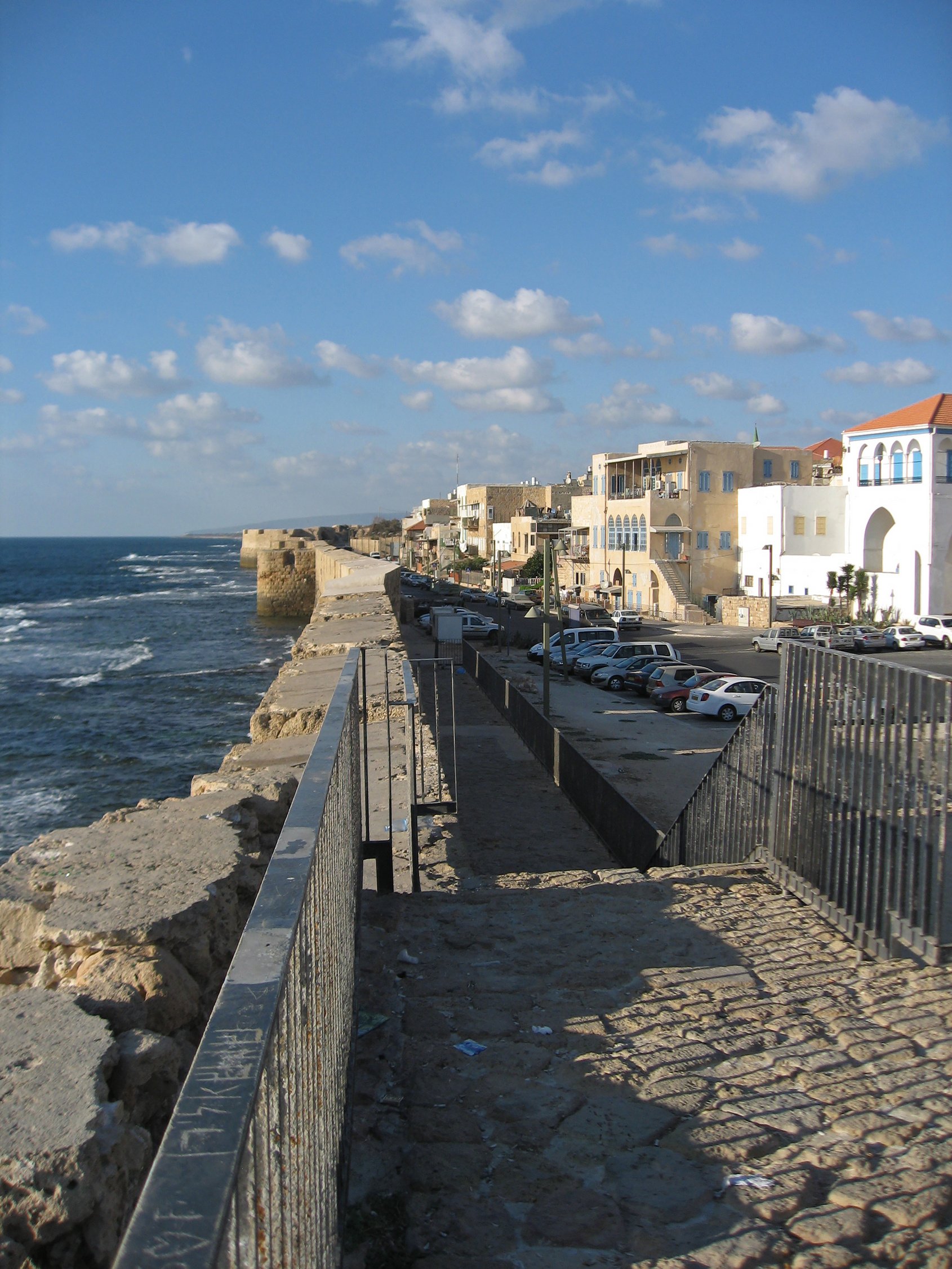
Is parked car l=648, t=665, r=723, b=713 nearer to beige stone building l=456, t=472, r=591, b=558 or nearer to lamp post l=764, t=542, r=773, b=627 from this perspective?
lamp post l=764, t=542, r=773, b=627

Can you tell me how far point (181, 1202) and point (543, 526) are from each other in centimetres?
8620

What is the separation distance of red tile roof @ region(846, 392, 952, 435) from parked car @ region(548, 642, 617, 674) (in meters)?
20.2

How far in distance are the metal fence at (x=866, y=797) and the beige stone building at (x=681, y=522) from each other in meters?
51.2

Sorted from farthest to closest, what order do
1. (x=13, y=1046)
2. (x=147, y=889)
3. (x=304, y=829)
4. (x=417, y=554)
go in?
(x=417, y=554), (x=147, y=889), (x=304, y=829), (x=13, y=1046)

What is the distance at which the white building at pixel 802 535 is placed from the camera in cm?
5253

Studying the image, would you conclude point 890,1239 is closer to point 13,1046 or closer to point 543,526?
point 13,1046

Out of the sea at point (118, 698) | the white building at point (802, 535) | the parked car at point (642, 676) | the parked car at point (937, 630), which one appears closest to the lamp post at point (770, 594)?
the white building at point (802, 535)

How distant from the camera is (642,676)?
107 feet

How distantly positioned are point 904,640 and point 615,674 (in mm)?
14515

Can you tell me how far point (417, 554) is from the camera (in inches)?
4921

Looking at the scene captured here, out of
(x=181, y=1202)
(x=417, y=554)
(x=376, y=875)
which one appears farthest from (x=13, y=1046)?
(x=417, y=554)

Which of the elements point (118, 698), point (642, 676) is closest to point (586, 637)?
point (642, 676)

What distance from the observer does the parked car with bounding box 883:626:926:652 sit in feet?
135

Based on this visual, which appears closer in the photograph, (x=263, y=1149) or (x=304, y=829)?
(x=263, y=1149)
